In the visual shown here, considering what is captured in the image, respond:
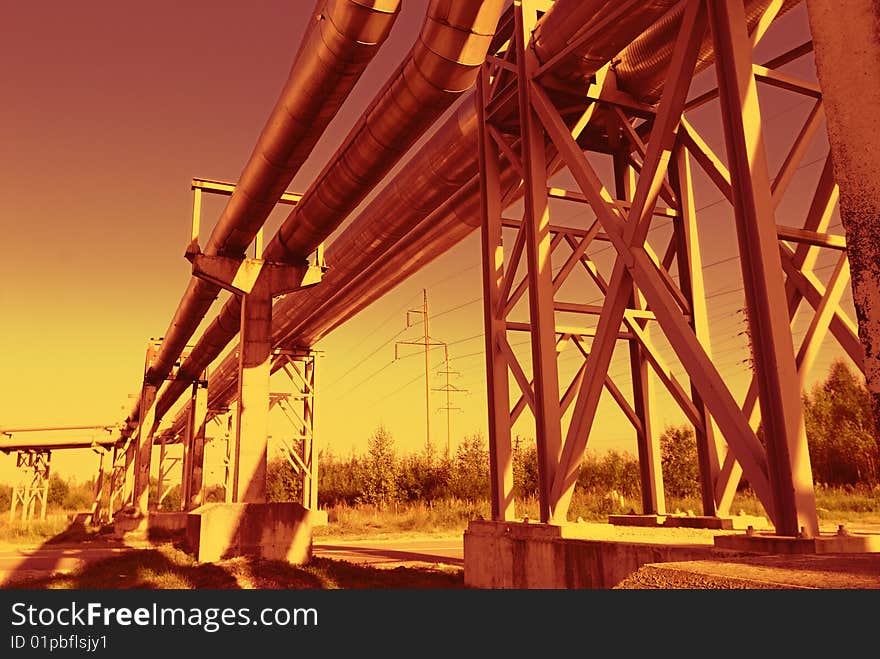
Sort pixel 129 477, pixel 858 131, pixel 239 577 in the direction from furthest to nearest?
pixel 129 477 → pixel 239 577 → pixel 858 131

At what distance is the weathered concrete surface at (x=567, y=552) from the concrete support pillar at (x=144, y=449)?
77.9 feet

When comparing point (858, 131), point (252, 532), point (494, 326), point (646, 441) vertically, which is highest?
point (494, 326)

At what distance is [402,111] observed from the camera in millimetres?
7801

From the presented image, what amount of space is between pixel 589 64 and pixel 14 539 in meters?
25.6

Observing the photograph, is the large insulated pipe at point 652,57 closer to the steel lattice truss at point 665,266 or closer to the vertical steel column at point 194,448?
the steel lattice truss at point 665,266

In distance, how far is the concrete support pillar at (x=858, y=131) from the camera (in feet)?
6.59

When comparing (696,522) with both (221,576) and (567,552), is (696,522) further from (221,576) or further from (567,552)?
(221,576)

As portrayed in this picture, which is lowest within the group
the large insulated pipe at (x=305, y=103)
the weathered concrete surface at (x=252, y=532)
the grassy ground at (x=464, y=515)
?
the grassy ground at (x=464, y=515)

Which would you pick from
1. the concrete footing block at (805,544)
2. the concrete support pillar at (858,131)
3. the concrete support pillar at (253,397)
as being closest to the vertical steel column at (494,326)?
the concrete footing block at (805,544)

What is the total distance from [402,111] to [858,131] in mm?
6270

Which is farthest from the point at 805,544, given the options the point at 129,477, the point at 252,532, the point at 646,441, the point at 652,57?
the point at 129,477

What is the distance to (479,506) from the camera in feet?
96.0

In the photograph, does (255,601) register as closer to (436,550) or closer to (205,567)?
(205,567)

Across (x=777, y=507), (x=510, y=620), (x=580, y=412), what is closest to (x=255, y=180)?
(x=580, y=412)
